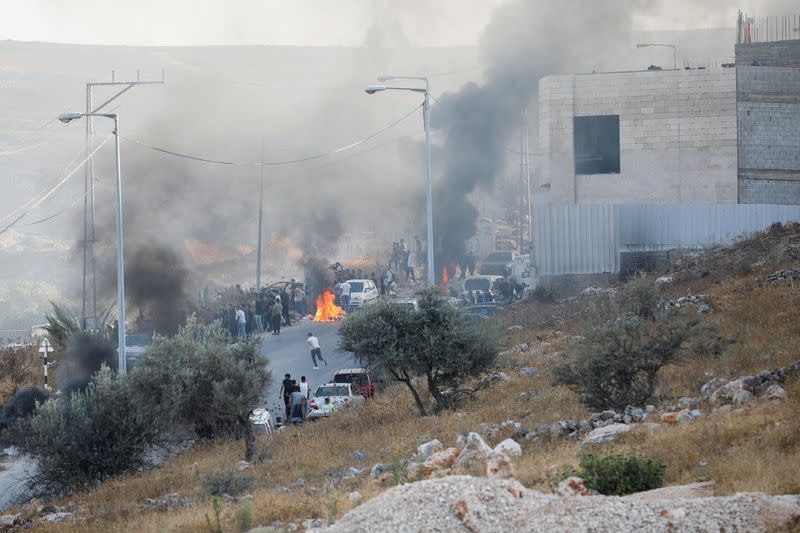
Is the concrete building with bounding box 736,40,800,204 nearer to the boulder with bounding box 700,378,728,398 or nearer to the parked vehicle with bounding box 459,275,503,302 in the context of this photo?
the parked vehicle with bounding box 459,275,503,302

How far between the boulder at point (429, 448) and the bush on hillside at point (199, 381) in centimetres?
435

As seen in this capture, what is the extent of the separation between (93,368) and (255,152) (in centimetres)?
4887

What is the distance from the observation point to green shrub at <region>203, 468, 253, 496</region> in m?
14.6

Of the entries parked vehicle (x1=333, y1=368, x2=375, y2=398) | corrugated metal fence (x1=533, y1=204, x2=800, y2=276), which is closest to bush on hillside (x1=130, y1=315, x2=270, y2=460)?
parked vehicle (x1=333, y1=368, x2=375, y2=398)

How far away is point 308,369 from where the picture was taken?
97.5ft

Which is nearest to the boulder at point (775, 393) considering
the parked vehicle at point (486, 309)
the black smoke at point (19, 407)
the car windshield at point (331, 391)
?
the car windshield at point (331, 391)

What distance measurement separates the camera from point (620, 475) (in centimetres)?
994

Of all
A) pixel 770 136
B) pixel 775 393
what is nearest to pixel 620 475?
pixel 775 393

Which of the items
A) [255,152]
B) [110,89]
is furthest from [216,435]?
[110,89]

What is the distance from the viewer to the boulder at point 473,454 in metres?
12.5

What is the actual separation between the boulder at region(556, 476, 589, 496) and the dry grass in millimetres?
881

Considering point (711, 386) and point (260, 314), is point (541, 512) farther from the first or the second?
point (260, 314)

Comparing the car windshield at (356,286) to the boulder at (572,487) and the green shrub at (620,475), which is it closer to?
the green shrub at (620,475)

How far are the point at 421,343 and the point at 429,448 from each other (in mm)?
5702
